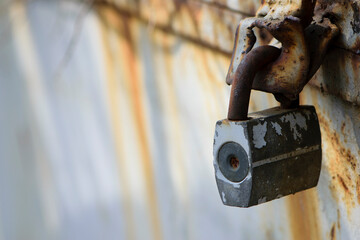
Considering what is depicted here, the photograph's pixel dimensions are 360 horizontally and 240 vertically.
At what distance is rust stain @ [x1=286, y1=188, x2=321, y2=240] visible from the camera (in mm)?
998

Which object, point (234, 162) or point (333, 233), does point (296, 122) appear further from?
point (333, 233)

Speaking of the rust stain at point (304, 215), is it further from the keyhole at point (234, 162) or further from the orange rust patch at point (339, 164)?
the keyhole at point (234, 162)

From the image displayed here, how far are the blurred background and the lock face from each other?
10 cm

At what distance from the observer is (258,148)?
65 cm

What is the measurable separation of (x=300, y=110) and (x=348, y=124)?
145 millimetres

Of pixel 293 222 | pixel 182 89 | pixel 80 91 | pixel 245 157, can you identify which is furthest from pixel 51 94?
pixel 245 157

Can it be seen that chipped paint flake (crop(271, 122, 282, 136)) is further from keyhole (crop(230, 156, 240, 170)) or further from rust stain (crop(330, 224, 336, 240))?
rust stain (crop(330, 224, 336, 240))

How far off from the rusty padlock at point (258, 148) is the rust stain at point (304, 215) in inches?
11.8

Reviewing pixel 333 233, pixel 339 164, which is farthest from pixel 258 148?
pixel 333 233

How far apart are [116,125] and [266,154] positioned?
36.2 inches

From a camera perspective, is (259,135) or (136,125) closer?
(259,135)

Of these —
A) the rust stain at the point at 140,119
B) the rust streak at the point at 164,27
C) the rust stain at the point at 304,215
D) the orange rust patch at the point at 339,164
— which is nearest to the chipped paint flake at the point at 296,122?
the orange rust patch at the point at 339,164

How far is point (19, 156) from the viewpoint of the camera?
1996mm

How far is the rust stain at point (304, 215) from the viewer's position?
3.27 ft
